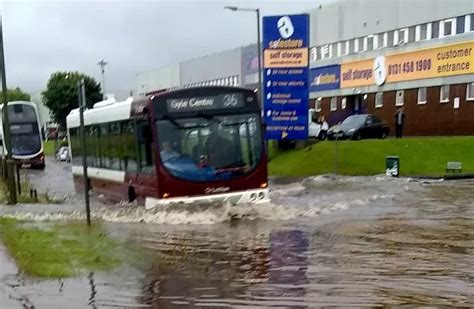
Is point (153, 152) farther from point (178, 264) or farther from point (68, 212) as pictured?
point (178, 264)

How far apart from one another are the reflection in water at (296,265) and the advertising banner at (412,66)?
91.8 feet

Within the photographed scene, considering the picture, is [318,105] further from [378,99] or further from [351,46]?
[378,99]

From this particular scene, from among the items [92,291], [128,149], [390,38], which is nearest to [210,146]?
[128,149]

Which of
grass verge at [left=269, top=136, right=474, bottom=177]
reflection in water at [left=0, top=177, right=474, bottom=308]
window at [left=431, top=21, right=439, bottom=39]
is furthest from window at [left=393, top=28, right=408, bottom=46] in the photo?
reflection in water at [left=0, top=177, right=474, bottom=308]

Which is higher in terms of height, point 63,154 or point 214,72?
point 214,72

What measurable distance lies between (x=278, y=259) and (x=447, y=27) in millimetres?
38615

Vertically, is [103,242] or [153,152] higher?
[153,152]

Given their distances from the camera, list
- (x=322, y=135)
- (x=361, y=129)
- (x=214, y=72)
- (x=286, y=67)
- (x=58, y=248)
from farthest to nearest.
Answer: (x=214, y=72)
(x=322, y=135)
(x=361, y=129)
(x=286, y=67)
(x=58, y=248)

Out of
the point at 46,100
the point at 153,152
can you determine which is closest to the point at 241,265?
the point at 153,152

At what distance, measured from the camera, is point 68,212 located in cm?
1730

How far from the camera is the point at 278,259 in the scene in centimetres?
998

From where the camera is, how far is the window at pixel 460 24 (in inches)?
1726

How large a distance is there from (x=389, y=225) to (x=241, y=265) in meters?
5.02

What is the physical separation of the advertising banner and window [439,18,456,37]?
1.42m
